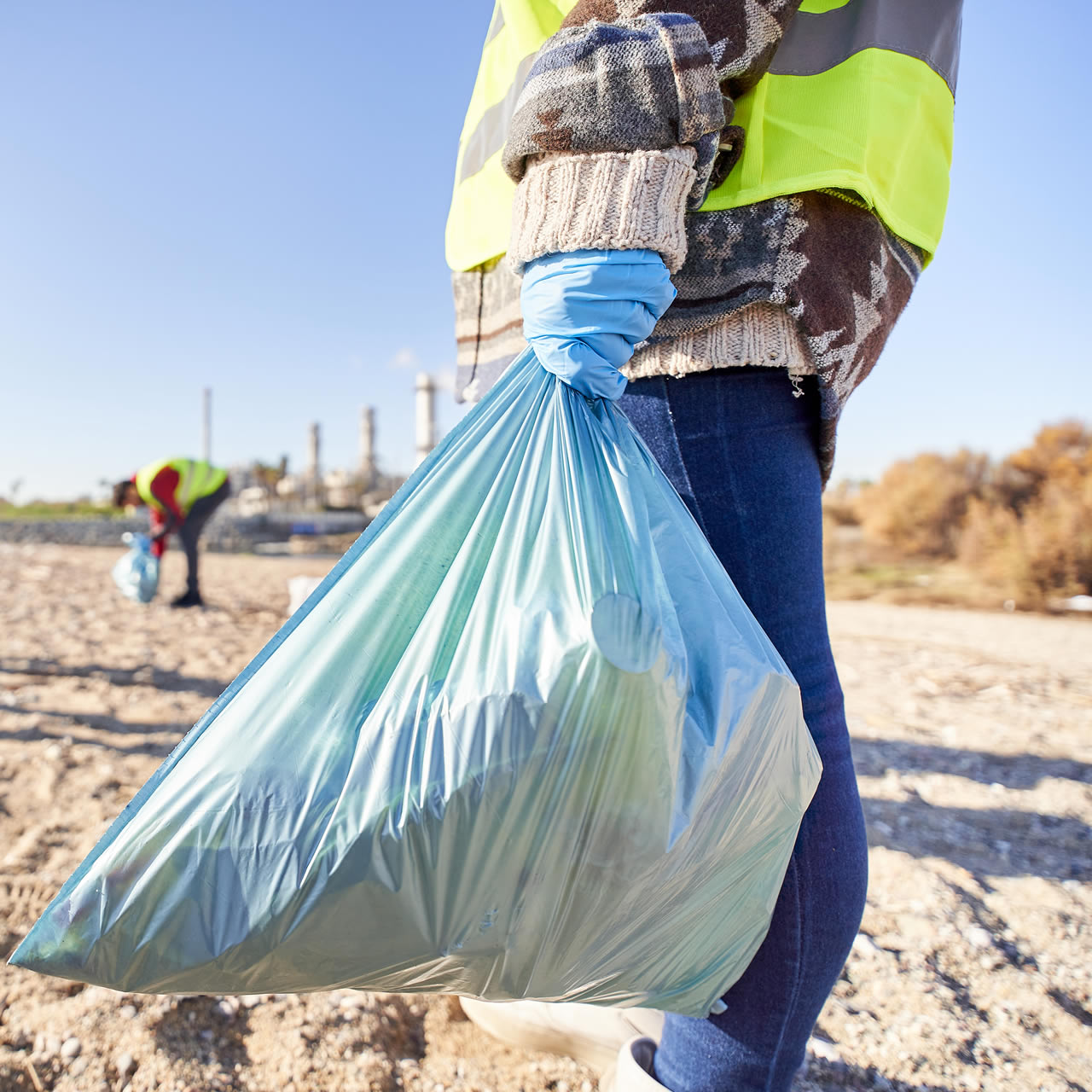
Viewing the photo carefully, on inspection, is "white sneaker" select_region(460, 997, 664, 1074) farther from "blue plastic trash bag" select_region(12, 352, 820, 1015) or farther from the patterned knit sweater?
the patterned knit sweater

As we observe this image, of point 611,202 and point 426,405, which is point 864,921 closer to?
point 611,202

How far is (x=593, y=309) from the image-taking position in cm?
65

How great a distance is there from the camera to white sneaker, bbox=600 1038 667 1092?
0.82 metres

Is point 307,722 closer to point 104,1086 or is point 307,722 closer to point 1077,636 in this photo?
point 104,1086

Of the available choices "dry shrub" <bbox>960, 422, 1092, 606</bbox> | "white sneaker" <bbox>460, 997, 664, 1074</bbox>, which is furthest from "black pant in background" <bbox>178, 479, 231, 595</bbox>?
"dry shrub" <bbox>960, 422, 1092, 606</bbox>

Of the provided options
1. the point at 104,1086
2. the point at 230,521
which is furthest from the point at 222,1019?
the point at 230,521

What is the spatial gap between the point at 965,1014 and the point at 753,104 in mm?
1405

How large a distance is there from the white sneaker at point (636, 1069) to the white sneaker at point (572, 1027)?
90 mm

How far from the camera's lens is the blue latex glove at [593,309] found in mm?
637

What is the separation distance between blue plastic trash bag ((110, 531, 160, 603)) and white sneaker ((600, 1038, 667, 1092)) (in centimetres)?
523

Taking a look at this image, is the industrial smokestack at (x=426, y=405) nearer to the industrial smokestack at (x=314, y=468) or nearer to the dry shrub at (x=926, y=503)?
the dry shrub at (x=926, y=503)

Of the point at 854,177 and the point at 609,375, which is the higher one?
the point at 854,177

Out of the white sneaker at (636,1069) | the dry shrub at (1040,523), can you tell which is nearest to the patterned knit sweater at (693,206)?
the white sneaker at (636,1069)

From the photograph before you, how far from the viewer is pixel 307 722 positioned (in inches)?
23.1
